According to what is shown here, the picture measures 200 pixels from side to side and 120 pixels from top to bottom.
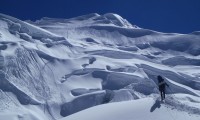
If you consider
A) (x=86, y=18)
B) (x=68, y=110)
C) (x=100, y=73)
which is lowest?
(x=68, y=110)

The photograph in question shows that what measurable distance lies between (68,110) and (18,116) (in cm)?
642

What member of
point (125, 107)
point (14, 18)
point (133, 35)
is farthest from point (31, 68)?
point (133, 35)

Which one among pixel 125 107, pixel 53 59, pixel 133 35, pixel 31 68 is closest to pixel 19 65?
pixel 31 68

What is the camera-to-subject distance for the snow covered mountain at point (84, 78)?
1738 centimetres

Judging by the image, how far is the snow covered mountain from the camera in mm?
17375

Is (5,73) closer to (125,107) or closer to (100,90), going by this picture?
(100,90)

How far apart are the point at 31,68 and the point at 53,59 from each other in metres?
4.24

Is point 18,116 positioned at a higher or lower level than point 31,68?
lower

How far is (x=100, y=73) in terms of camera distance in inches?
1655

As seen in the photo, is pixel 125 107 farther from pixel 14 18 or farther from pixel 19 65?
pixel 14 18

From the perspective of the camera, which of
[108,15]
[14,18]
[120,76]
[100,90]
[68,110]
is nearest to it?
[68,110]

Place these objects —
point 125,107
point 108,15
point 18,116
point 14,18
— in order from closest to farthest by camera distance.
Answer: point 125,107
point 18,116
point 14,18
point 108,15

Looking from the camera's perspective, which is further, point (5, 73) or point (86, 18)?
point (86, 18)

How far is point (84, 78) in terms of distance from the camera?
40.7m
